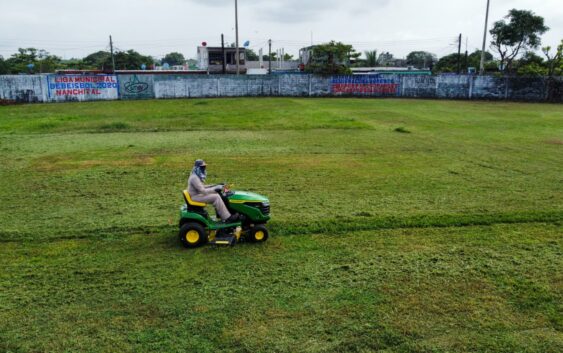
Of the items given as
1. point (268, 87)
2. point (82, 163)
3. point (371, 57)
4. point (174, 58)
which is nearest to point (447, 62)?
point (371, 57)

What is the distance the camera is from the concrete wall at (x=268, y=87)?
32.2m

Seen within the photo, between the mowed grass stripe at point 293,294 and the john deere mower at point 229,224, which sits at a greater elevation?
the john deere mower at point 229,224

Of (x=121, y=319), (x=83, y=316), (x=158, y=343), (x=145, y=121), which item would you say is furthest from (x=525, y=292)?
(x=145, y=121)

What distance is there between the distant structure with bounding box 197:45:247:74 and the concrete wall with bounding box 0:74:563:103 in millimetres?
23241

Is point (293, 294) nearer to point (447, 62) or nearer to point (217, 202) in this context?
point (217, 202)

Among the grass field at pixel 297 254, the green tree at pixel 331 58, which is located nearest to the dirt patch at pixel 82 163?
the grass field at pixel 297 254

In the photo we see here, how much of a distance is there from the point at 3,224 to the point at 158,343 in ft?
16.5

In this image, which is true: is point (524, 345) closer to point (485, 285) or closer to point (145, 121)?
point (485, 285)

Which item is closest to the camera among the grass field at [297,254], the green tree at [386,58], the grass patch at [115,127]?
the grass field at [297,254]

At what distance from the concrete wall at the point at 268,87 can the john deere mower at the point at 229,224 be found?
29467 millimetres

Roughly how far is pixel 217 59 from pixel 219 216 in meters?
57.5

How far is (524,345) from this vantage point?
184 inches

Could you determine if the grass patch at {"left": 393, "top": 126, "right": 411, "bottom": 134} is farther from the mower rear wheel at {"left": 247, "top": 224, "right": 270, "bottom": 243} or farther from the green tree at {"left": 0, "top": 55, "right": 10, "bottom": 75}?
the green tree at {"left": 0, "top": 55, "right": 10, "bottom": 75}

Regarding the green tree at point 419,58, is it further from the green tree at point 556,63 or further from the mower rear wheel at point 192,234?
the mower rear wheel at point 192,234
